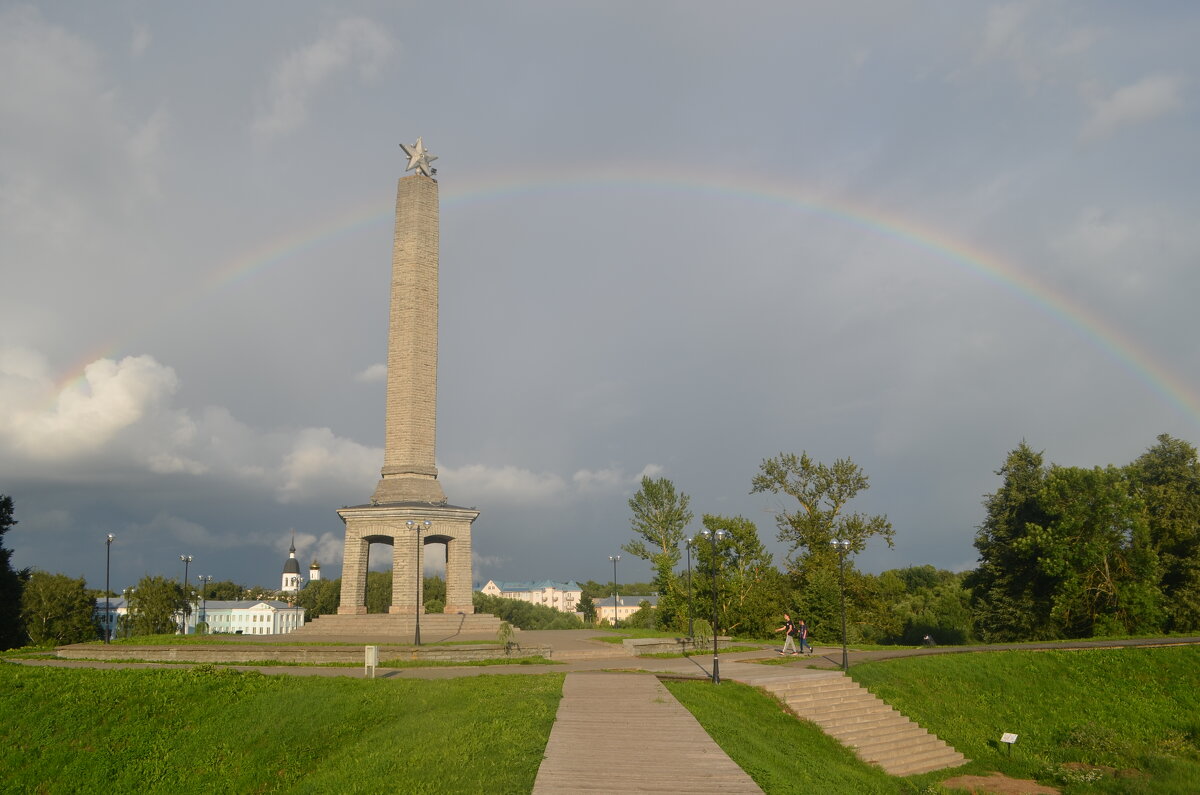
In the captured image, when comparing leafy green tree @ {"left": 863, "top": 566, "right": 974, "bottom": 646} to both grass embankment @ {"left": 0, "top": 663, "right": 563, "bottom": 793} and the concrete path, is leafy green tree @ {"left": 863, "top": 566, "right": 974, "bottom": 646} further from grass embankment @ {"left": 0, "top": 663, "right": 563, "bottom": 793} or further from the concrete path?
grass embankment @ {"left": 0, "top": 663, "right": 563, "bottom": 793}

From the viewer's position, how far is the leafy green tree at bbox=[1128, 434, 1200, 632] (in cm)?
4044

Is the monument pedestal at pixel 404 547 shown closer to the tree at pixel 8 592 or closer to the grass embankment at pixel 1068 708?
the tree at pixel 8 592

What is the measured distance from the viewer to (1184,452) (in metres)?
50.8

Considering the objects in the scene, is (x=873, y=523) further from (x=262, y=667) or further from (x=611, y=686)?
(x=262, y=667)

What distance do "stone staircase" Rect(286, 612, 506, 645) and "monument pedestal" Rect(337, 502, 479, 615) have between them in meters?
1.81

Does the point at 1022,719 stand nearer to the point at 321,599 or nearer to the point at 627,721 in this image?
the point at 627,721

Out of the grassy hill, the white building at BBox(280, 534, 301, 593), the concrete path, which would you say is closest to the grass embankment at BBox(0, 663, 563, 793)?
the grassy hill

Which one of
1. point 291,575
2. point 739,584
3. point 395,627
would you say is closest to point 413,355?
point 395,627

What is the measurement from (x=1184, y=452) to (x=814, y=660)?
36.2 metres

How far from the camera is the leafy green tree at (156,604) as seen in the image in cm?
6550

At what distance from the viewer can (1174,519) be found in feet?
149

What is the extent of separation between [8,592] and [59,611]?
71.5 feet

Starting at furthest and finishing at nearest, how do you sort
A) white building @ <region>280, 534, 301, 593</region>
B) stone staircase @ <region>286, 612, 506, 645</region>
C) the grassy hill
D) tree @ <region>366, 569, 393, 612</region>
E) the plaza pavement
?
white building @ <region>280, 534, 301, 593</region>
tree @ <region>366, 569, 393, 612</region>
stone staircase @ <region>286, 612, 506, 645</region>
the grassy hill
the plaza pavement

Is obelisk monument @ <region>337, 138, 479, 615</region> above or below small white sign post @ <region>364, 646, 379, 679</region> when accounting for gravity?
above
